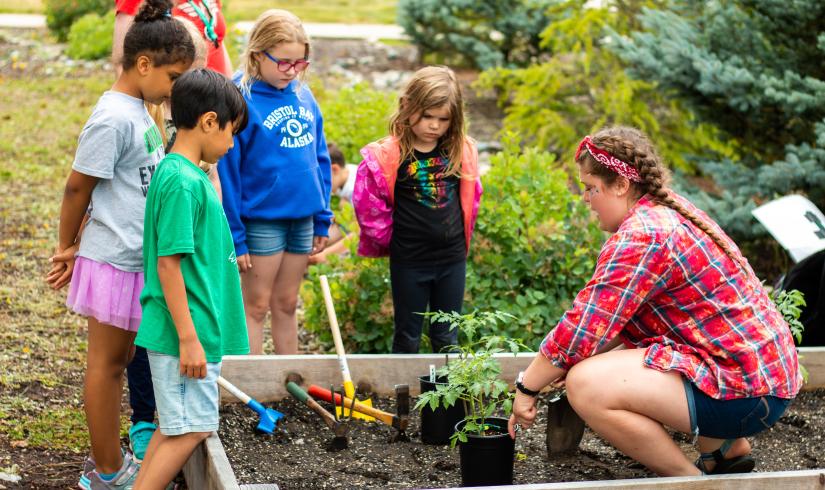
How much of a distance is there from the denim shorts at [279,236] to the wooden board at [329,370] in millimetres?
460

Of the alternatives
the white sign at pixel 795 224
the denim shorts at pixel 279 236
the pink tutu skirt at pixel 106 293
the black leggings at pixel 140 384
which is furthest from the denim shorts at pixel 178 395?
the white sign at pixel 795 224

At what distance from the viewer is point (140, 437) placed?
3.60 metres

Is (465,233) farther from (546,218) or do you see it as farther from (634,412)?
(634,412)

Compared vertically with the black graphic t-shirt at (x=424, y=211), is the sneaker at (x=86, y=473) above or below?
below

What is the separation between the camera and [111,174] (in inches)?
125

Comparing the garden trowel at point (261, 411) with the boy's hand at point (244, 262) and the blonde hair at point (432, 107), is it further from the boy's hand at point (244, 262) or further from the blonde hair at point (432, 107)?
the blonde hair at point (432, 107)

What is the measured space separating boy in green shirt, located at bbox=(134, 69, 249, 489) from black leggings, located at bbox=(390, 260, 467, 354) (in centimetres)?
125

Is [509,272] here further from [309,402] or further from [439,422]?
[309,402]

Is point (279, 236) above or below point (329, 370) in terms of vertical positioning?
above

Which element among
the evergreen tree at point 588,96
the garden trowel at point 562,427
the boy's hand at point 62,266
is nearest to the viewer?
the boy's hand at point 62,266

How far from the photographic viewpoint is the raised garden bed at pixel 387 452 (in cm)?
321

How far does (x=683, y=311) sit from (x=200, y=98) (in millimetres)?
1573

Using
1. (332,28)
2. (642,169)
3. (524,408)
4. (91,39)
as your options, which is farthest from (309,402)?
(332,28)

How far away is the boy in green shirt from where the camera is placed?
2855mm
